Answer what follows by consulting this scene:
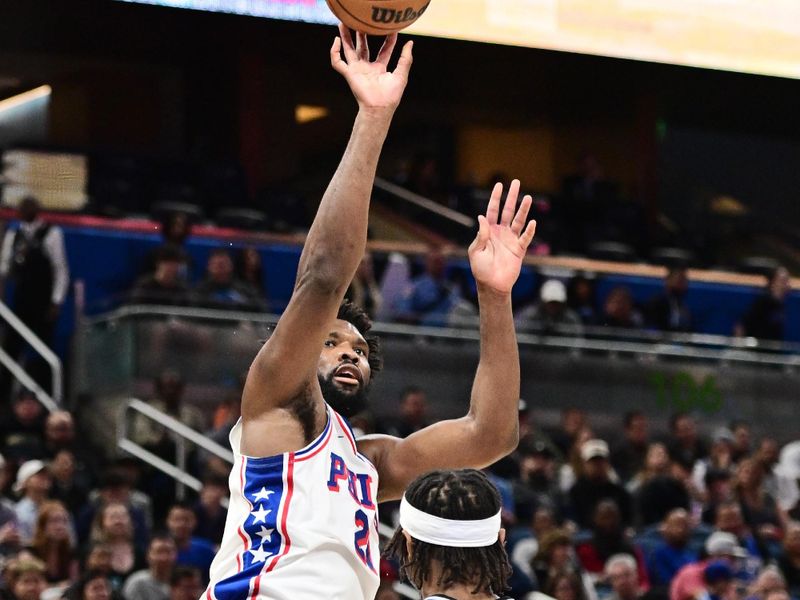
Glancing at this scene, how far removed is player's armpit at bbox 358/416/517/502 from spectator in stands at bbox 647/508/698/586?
638cm

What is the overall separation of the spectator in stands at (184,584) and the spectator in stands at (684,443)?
4915mm

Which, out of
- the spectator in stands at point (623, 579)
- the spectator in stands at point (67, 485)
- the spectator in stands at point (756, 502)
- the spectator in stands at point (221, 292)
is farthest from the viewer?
the spectator in stands at point (221, 292)

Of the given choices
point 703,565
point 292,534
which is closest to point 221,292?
point 703,565

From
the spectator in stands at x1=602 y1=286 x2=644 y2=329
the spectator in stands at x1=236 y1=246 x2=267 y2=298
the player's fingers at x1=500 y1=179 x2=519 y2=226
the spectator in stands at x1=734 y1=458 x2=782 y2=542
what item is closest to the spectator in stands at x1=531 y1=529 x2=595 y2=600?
the spectator in stands at x1=734 y1=458 x2=782 y2=542

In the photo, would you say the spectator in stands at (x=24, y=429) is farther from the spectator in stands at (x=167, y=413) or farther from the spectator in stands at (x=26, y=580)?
the spectator in stands at (x=26, y=580)

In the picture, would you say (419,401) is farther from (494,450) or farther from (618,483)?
(494,450)

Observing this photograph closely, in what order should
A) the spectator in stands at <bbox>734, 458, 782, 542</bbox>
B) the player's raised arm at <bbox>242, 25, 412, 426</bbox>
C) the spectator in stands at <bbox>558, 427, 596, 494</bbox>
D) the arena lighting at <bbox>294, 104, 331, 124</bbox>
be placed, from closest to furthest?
the player's raised arm at <bbox>242, 25, 412, 426</bbox> < the spectator in stands at <bbox>558, 427, 596, 494</bbox> < the spectator in stands at <bbox>734, 458, 782, 542</bbox> < the arena lighting at <bbox>294, 104, 331, 124</bbox>

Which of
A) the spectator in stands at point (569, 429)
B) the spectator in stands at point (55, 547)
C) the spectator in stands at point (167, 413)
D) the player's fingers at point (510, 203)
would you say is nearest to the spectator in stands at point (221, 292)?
the spectator in stands at point (167, 413)

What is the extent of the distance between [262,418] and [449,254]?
1055cm

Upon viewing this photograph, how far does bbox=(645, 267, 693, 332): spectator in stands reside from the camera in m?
14.5

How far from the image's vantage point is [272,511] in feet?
12.8

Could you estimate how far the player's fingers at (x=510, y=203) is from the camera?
14.0ft

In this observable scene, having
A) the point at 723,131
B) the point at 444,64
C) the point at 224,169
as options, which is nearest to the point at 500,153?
the point at 444,64

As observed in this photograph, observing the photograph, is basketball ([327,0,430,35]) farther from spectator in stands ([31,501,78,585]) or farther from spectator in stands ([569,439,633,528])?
spectator in stands ([569,439,633,528])
